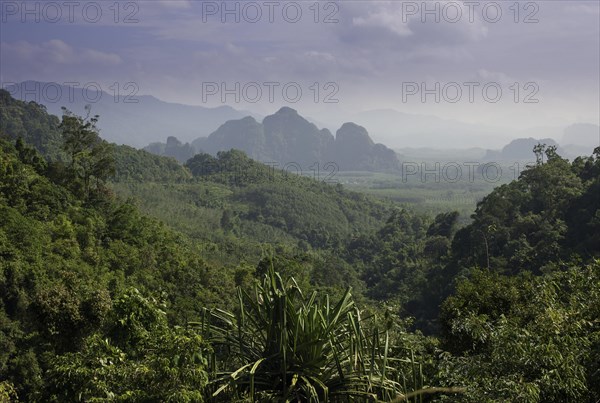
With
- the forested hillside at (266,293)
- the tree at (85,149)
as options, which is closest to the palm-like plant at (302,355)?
the forested hillside at (266,293)

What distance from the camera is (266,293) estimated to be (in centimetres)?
287

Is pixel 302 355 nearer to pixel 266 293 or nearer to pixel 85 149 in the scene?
pixel 266 293

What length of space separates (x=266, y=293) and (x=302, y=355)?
39 cm

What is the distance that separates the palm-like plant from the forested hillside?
0.04 feet

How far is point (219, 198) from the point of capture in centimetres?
5856

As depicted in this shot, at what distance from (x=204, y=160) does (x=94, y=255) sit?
5420cm

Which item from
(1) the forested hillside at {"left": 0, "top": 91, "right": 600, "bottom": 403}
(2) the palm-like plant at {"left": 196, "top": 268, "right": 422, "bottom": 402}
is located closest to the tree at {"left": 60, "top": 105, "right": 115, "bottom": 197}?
(1) the forested hillside at {"left": 0, "top": 91, "right": 600, "bottom": 403}

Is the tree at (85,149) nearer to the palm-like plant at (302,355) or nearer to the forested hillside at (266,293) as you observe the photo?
the forested hillside at (266,293)

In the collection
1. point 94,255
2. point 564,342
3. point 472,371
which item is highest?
point 564,342

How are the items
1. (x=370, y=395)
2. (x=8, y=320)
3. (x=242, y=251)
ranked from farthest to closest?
(x=242, y=251) < (x=8, y=320) < (x=370, y=395)

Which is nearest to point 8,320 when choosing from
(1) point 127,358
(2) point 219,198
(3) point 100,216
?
(3) point 100,216

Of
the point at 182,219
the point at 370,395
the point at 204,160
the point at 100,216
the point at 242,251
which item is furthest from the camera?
the point at 204,160

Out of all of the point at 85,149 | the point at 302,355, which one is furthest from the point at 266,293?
the point at 85,149

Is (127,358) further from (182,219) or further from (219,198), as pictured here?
(219,198)
